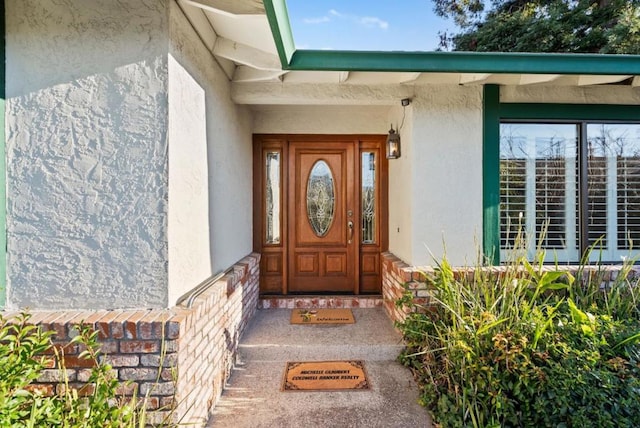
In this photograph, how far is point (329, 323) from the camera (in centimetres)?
397

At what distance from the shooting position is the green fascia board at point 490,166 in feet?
11.7

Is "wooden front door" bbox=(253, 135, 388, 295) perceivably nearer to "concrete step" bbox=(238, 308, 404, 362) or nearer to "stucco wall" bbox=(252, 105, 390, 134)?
"stucco wall" bbox=(252, 105, 390, 134)

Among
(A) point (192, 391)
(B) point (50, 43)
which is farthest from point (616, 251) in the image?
(B) point (50, 43)

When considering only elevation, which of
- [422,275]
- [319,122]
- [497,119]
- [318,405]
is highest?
[319,122]

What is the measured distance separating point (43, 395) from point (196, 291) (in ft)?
A: 3.43

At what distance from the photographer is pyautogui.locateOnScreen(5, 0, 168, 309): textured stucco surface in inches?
84.8

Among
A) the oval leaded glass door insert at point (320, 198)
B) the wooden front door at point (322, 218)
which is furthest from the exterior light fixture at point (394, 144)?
the oval leaded glass door insert at point (320, 198)

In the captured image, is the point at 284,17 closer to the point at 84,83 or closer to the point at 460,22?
the point at 84,83

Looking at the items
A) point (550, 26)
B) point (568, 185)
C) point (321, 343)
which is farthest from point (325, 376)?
point (550, 26)

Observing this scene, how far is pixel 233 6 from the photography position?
227cm

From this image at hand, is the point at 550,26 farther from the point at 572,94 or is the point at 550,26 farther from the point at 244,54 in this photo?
the point at 244,54

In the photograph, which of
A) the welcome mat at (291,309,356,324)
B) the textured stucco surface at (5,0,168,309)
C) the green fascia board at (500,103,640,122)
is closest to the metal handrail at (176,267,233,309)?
the textured stucco surface at (5,0,168,309)

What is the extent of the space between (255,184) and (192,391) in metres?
3.03

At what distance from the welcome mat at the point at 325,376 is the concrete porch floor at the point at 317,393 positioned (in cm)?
6
